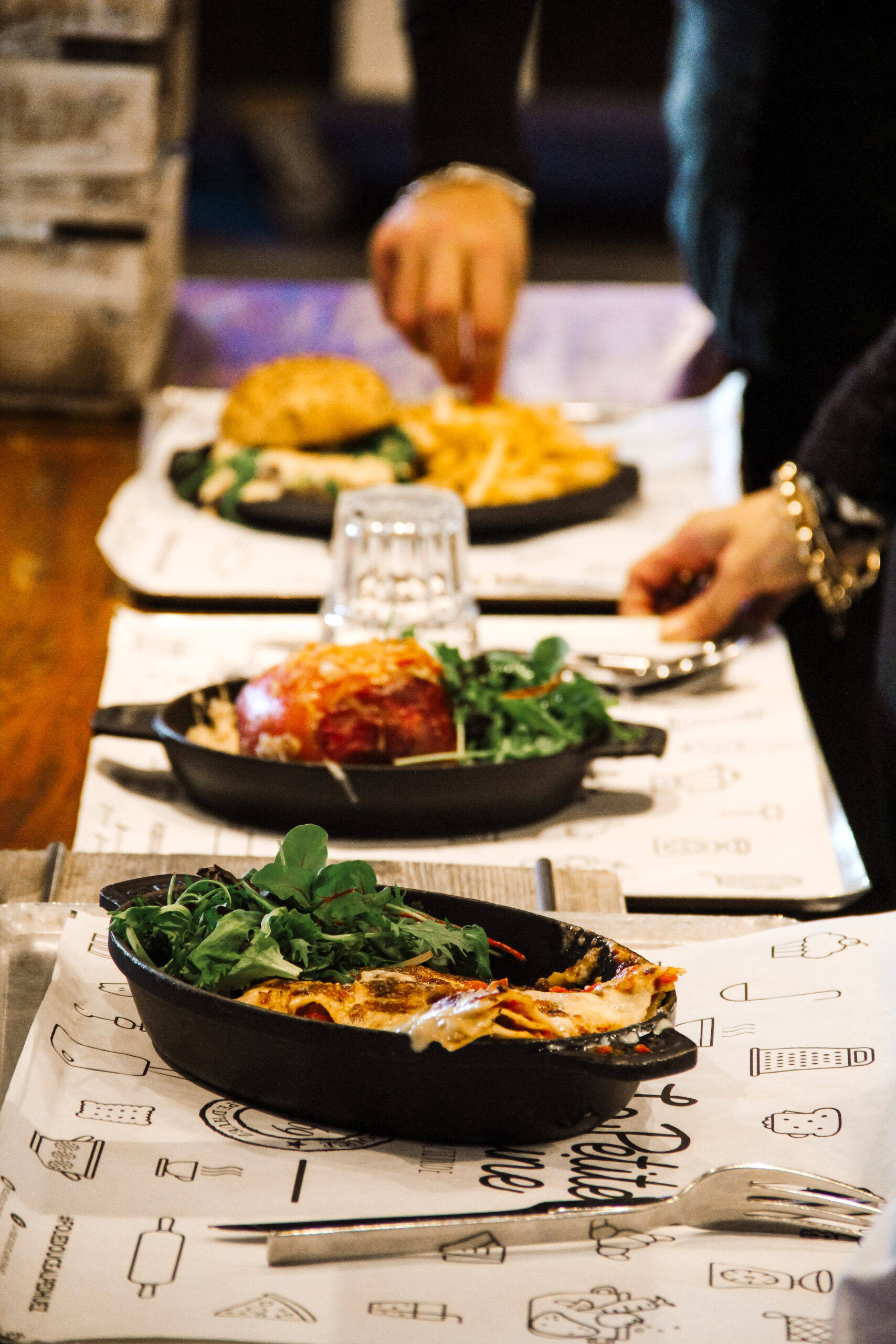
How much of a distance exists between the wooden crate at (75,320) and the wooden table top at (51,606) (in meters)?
0.07

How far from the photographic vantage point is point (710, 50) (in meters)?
2.54

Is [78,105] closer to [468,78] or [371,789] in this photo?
[468,78]

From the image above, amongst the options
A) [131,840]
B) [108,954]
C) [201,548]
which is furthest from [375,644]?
[201,548]

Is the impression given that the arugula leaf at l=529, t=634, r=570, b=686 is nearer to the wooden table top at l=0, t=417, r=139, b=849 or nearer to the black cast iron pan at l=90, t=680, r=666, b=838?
the black cast iron pan at l=90, t=680, r=666, b=838

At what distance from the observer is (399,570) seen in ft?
5.39

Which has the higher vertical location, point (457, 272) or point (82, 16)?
point (82, 16)

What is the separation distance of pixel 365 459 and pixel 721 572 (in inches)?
24.4

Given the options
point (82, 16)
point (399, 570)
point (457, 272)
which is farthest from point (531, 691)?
point (82, 16)

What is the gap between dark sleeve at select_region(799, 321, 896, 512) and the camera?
1785 mm

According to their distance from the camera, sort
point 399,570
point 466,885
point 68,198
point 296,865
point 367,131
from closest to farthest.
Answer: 1. point 296,865
2. point 466,885
3. point 399,570
4. point 68,198
5. point 367,131

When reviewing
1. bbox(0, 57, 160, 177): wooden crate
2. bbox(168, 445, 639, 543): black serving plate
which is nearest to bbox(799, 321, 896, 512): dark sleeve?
bbox(168, 445, 639, 543): black serving plate

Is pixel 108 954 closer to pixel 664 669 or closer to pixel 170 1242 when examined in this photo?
pixel 170 1242

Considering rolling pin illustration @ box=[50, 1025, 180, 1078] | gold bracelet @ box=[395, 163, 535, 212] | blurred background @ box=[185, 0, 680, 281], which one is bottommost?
blurred background @ box=[185, 0, 680, 281]

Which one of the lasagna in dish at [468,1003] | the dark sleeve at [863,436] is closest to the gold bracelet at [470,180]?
the dark sleeve at [863,436]
